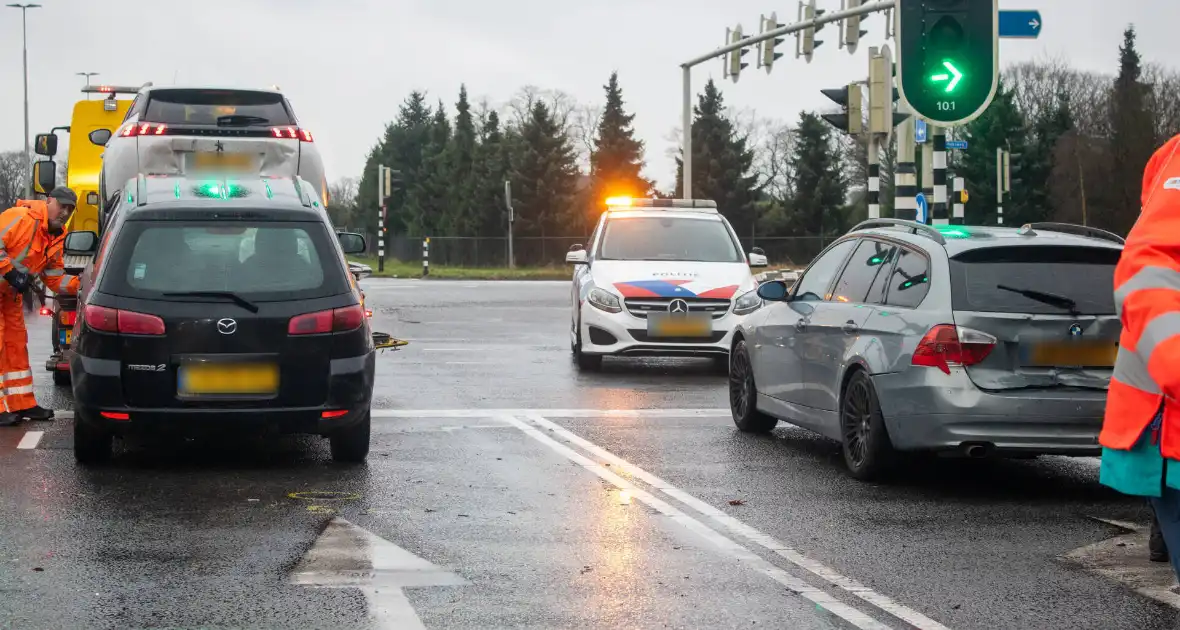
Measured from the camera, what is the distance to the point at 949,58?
13.5 meters

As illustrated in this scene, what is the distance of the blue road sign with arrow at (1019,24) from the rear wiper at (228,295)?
7762 millimetres

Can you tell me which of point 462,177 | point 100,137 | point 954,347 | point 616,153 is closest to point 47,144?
point 100,137

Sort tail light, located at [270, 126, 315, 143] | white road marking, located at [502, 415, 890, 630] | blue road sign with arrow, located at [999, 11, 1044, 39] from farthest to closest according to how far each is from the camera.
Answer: tail light, located at [270, 126, 315, 143], blue road sign with arrow, located at [999, 11, 1044, 39], white road marking, located at [502, 415, 890, 630]

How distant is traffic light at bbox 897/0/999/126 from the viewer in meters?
13.4

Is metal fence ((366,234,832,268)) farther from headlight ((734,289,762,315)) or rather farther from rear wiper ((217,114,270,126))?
rear wiper ((217,114,270,126))

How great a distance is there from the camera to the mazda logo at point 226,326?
28.2ft

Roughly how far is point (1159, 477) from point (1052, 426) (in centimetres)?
437

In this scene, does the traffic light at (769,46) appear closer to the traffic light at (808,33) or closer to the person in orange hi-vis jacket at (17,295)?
the traffic light at (808,33)

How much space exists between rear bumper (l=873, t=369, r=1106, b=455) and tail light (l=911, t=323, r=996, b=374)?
5cm

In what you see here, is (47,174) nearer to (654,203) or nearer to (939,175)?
(654,203)

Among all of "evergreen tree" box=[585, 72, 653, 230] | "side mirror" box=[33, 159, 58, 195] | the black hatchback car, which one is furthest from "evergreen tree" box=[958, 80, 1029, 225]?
the black hatchback car

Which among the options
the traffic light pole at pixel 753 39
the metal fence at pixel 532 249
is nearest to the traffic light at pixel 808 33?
the traffic light pole at pixel 753 39

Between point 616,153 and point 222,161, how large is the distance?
232 ft

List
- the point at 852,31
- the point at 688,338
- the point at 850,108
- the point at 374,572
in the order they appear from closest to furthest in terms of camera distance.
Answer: the point at 374,572 → the point at 688,338 → the point at 850,108 → the point at 852,31
